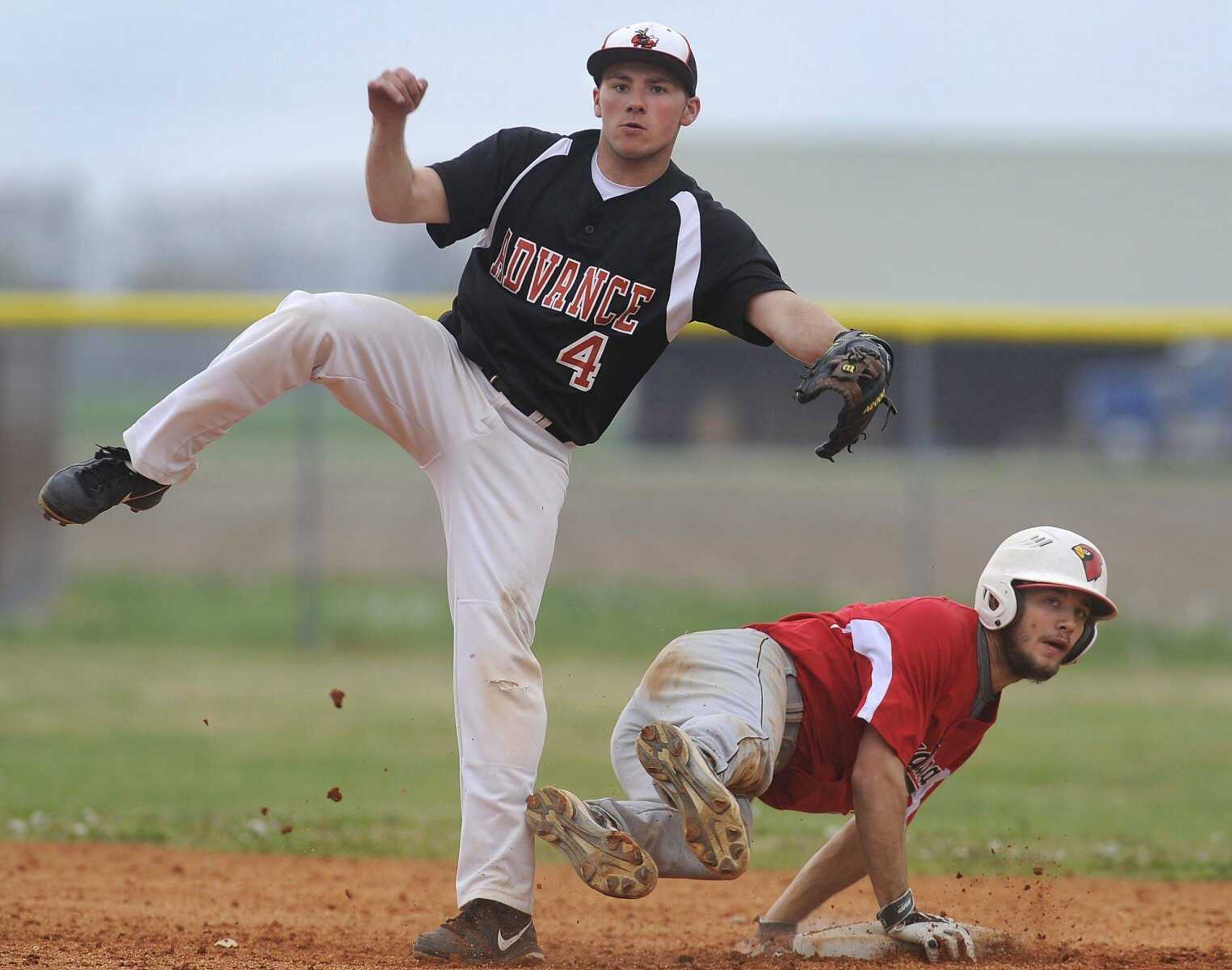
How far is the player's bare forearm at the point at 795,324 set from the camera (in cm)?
436

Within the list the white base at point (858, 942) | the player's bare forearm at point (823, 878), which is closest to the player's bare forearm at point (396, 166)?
the player's bare forearm at point (823, 878)

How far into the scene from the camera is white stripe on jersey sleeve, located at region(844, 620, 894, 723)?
4.30 m

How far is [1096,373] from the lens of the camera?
16922mm

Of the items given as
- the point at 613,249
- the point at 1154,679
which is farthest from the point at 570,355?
the point at 1154,679

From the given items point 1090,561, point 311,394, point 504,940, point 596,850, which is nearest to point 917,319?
point 311,394

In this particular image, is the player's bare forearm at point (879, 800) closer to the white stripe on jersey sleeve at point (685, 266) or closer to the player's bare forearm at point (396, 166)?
the white stripe on jersey sleeve at point (685, 266)

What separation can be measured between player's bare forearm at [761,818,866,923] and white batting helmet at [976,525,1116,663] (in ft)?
2.97

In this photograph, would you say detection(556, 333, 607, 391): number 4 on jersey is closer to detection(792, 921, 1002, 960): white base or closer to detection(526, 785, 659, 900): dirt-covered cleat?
detection(526, 785, 659, 900): dirt-covered cleat

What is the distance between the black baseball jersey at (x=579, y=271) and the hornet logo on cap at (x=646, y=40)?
1.28ft

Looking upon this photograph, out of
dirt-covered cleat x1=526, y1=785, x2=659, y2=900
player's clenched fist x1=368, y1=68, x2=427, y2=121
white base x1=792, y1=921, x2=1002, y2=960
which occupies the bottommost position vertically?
white base x1=792, y1=921, x2=1002, y2=960

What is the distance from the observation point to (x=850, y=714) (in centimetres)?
453

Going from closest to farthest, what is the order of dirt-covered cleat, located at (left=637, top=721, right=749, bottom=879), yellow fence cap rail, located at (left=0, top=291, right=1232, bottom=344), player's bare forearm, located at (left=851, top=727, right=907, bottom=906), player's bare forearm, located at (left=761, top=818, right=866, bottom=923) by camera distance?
dirt-covered cleat, located at (left=637, top=721, right=749, bottom=879), player's bare forearm, located at (left=851, top=727, right=907, bottom=906), player's bare forearm, located at (left=761, top=818, right=866, bottom=923), yellow fence cap rail, located at (left=0, top=291, right=1232, bottom=344)

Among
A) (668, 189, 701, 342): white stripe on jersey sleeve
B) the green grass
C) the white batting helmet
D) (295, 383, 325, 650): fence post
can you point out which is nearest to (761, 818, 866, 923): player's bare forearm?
the white batting helmet

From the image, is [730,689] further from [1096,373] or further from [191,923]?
[1096,373]
